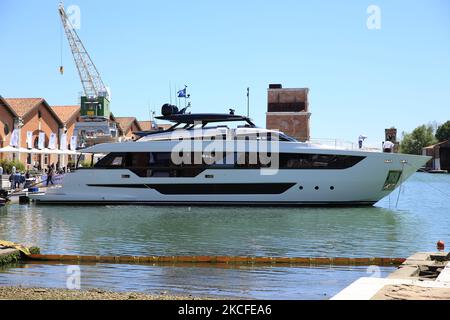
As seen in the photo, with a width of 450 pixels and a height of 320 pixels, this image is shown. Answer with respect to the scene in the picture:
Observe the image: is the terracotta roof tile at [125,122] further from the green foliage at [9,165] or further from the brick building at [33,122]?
the green foliage at [9,165]

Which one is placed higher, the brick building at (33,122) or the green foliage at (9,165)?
the brick building at (33,122)

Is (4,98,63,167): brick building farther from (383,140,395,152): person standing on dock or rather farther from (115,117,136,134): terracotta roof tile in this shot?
(383,140,395,152): person standing on dock

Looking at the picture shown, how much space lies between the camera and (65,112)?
77.2m

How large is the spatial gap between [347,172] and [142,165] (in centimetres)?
1003

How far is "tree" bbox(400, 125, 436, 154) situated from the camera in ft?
448

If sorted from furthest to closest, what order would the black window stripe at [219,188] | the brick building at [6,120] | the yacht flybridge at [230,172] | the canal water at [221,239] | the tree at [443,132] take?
the tree at [443,132], the brick building at [6,120], the black window stripe at [219,188], the yacht flybridge at [230,172], the canal water at [221,239]

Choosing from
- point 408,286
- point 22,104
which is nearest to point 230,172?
point 408,286

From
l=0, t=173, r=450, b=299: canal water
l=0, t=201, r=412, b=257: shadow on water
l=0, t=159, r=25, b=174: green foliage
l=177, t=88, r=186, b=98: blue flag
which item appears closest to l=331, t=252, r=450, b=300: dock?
l=0, t=173, r=450, b=299: canal water

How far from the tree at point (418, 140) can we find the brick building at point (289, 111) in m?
48.6

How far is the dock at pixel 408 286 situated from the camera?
Answer: 277 inches

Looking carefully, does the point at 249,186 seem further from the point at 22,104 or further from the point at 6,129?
the point at 22,104

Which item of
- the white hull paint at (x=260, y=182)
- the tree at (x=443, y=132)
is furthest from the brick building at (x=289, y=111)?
the white hull paint at (x=260, y=182)

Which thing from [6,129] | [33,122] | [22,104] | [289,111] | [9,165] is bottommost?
[9,165]

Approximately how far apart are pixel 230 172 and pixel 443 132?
117 m
